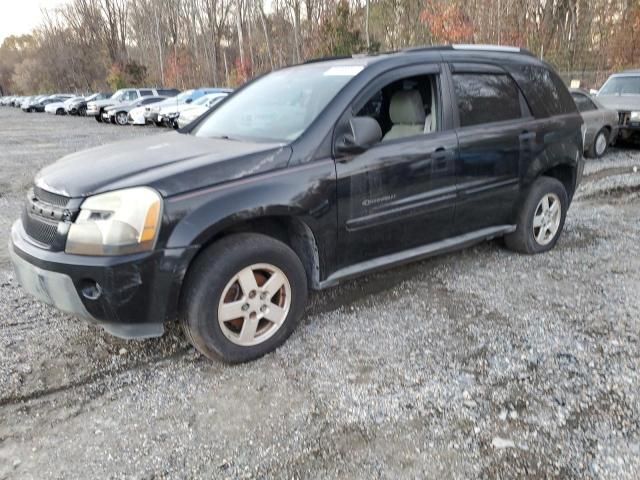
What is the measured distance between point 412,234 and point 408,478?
1.95 meters

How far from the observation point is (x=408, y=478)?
231cm

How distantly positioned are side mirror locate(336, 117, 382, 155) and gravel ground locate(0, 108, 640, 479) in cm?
122

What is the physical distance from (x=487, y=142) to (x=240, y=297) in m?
2.36

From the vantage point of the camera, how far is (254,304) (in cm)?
321

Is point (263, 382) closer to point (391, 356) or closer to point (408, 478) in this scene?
point (391, 356)

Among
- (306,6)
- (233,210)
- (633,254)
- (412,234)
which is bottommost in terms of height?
(633,254)

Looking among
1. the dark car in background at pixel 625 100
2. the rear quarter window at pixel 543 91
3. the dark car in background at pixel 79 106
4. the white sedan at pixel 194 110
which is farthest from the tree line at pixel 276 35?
the rear quarter window at pixel 543 91

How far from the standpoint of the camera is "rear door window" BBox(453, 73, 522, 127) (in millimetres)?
Result: 4152

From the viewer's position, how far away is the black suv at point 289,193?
9.30 ft

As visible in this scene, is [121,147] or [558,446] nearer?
[558,446]

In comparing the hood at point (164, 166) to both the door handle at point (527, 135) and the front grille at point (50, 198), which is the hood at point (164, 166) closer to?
the front grille at point (50, 198)

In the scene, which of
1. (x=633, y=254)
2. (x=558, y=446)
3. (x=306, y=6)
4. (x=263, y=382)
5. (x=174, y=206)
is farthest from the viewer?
(x=306, y=6)

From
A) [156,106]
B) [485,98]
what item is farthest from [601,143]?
[156,106]

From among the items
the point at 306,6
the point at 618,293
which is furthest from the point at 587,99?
the point at 306,6
